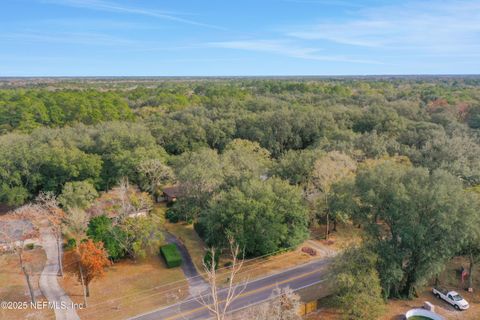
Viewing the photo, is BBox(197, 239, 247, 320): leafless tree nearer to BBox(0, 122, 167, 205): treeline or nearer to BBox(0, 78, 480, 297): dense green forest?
BBox(0, 78, 480, 297): dense green forest

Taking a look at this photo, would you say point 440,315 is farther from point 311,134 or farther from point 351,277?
point 311,134

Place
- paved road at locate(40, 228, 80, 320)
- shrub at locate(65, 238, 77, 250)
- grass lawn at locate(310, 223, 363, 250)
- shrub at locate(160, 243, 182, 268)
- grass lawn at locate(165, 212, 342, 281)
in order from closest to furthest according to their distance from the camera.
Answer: paved road at locate(40, 228, 80, 320), grass lawn at locate(165, 212, 342, 281), shrub at locate(160, 243, 182, 268), shrub at locate(65, 238, 77, 250), grass lawn at locate(310, 223, 363, 250)

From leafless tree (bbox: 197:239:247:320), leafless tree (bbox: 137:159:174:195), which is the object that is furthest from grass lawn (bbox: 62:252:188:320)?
leafless tree (bbox: 137:159:174:195)

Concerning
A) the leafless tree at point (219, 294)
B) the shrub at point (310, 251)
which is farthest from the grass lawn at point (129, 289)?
the shrub at point (310, 251)

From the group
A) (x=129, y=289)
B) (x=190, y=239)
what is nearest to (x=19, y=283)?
(x=129, y=289)

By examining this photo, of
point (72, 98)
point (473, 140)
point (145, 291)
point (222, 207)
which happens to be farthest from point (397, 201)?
point (72, 98)

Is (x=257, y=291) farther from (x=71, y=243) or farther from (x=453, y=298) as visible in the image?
(x=71, y=243)

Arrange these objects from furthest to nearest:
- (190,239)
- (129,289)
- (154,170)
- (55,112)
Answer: (55,112) → (154,170) → (190,239) → (129,289)
